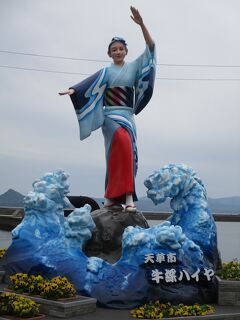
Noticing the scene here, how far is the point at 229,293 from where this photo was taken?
8.69 meters

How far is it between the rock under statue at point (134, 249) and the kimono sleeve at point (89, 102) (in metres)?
1.22

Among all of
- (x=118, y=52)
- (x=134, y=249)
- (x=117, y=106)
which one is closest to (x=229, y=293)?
(x=134, y=249)

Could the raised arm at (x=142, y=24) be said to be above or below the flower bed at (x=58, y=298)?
above

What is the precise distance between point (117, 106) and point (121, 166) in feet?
3.98

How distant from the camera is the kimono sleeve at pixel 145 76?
32.8ft

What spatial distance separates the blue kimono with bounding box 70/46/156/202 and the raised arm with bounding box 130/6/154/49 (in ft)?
0.39

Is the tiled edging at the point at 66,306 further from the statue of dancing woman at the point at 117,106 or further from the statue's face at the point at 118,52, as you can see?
the statue's face at the point at 118,52

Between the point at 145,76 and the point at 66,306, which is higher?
the point at 145,76

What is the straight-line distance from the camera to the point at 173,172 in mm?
9742

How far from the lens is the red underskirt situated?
32.0 feet

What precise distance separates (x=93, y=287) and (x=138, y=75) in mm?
4303

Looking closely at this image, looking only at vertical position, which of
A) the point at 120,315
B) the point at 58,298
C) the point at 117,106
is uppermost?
the point at 117,106

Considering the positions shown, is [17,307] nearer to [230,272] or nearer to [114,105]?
[230,272]

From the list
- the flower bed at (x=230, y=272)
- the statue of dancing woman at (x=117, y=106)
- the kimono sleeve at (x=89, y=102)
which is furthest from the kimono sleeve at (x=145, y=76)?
the flower bed at (x=230, y=272)
